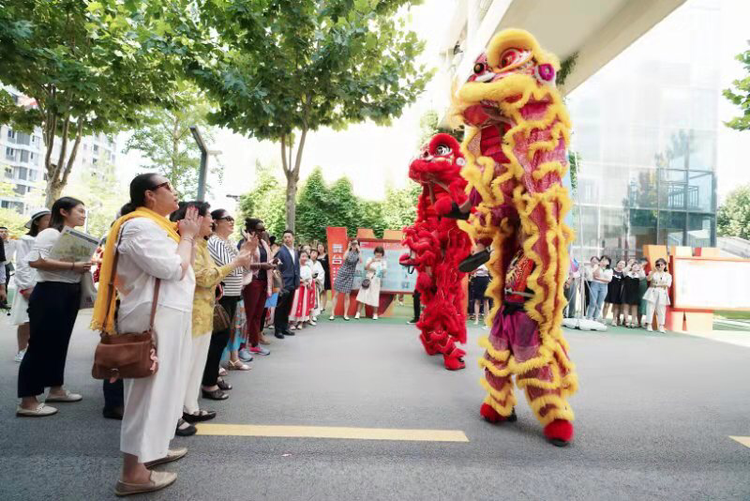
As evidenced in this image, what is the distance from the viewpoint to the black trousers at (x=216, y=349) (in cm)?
339

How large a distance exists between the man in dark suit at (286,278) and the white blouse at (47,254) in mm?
3259

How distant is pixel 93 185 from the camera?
31438mm

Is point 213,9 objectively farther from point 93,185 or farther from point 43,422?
point 93,185

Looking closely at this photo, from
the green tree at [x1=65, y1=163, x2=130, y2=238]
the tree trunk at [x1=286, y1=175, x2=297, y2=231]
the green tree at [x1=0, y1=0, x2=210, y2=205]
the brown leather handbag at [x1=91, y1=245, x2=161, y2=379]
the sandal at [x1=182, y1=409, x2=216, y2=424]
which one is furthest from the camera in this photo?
the green tree at [x1=65, y1=163, x2=130, y2=238]

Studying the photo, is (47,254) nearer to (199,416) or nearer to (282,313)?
(199,416)

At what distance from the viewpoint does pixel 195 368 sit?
294 centimetres

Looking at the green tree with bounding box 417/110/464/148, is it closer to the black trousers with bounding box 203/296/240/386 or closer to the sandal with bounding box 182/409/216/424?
the black trousers with bounding box 203/296/240/386

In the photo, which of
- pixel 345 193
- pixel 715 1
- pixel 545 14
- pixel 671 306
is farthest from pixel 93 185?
pixel 715 1

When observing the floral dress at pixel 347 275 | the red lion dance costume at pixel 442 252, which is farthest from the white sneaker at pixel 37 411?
the floral dress at pixel 347 275

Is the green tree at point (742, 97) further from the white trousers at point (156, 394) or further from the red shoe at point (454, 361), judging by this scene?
the white trousers at point (156, 394)

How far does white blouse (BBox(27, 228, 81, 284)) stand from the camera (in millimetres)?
3105

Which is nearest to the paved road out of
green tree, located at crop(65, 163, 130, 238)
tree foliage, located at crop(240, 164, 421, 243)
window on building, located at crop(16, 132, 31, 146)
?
tree foliage, located at crop(240, 164, 421, 243)

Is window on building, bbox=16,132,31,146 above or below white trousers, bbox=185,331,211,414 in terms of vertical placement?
above

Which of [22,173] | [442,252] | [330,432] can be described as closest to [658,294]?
[442,252]
